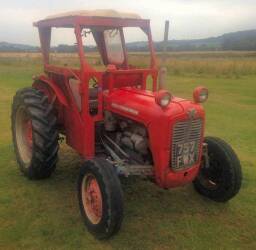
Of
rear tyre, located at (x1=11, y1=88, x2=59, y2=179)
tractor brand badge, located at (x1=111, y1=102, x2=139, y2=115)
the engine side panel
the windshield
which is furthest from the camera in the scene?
the windshield

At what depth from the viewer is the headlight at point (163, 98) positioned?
13.0ft

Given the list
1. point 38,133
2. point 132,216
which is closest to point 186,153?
point 132,216

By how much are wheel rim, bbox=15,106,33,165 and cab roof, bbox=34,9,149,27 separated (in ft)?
4.94

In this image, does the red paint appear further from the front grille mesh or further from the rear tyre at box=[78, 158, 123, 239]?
the rear tyre at box=[78, 158, 123, 239]

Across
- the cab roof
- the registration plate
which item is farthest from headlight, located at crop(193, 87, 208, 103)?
the cab roof

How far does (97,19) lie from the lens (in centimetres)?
479

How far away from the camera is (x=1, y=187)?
17.6ft

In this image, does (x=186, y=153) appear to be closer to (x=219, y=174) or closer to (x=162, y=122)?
(x=162, y=122)

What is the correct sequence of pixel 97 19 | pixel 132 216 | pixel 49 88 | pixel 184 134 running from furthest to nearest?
pixel 49 88, pixel 97 19, pixel 132 216, pixel 184 134

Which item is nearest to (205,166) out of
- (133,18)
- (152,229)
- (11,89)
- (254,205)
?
(254,205)

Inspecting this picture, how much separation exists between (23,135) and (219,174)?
305 cm

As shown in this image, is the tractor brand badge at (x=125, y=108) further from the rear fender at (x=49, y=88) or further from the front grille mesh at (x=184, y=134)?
the rear fender at (x=49, y=88)

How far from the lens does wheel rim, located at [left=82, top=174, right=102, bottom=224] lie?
414 cm

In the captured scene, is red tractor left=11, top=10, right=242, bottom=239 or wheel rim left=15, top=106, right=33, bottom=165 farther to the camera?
wheel rim left=15, top=106, right=33, bottom=165
